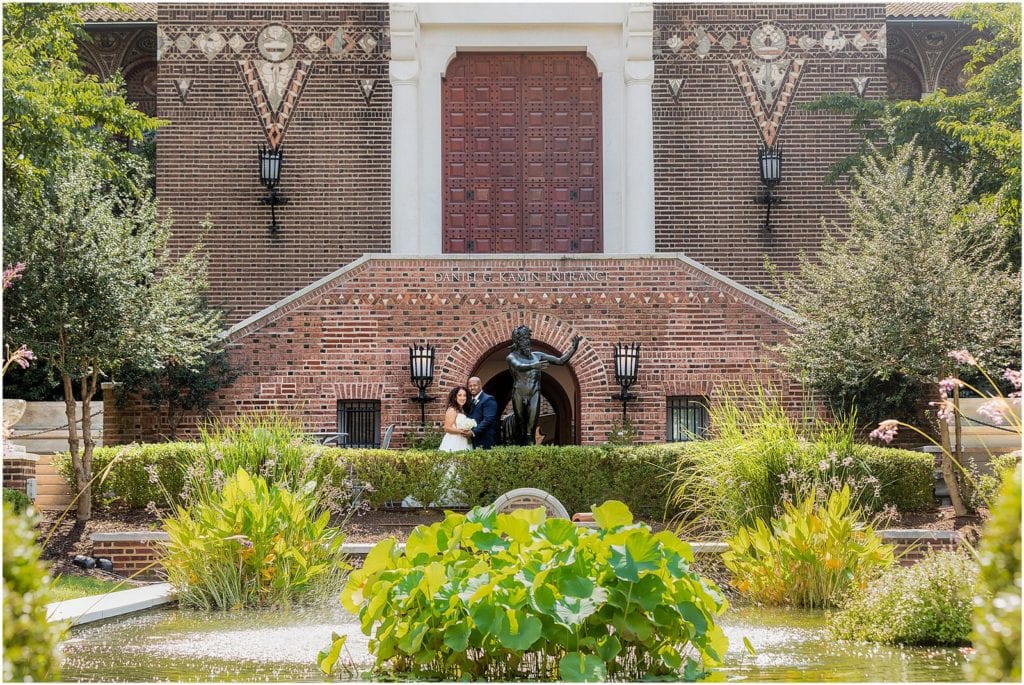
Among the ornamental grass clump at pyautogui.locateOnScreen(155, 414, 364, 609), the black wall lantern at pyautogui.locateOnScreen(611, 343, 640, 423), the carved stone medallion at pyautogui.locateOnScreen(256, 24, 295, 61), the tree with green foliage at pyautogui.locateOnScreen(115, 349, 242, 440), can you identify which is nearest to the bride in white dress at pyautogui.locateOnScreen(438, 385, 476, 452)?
the black wall lantern at pyautogui.locateOnScreen(611, 343, 640, 423)

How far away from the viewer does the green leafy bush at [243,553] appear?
27.3ft

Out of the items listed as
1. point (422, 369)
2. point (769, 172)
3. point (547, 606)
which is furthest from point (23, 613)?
point (769, 172)

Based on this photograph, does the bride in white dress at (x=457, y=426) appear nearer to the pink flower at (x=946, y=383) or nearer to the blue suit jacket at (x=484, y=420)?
the blue suit jacket at (x=484, y=420)

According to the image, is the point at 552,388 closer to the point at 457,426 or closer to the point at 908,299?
the point at 457,426

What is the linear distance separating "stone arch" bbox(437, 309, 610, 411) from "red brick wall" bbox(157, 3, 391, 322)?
4436 mm

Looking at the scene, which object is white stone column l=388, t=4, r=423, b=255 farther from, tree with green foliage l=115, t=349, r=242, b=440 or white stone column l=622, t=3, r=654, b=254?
tree with green foliage l=115, t=349, r=242, b=440

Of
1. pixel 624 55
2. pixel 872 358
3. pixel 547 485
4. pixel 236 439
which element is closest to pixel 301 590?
pixel 236 439

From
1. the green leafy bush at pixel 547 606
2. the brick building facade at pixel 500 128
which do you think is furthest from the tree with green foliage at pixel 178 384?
the green leafy bush at pixel 547 606

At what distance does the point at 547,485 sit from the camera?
43.7ft

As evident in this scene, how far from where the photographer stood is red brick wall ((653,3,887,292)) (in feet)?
67.0

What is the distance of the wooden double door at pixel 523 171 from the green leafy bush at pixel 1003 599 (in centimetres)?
1746

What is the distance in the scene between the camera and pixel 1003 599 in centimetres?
312

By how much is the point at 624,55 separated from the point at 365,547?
12708 millimetres

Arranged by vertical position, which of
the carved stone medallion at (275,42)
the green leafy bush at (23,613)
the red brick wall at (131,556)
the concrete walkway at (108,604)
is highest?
the carved stone medallion at (275,42)
